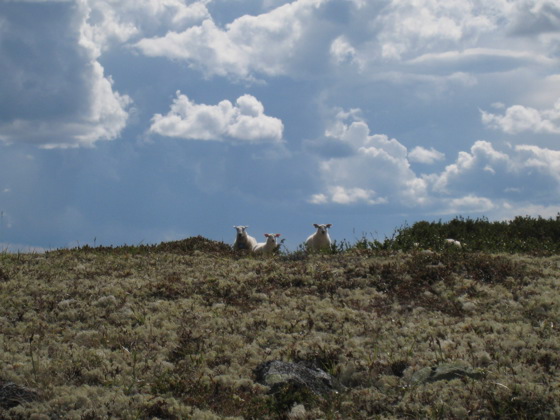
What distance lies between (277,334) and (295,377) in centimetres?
243

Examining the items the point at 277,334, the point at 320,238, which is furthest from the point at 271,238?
the point at 277,334

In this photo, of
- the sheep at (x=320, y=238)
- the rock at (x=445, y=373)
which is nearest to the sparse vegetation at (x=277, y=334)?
the rock at (x=445, y=373)

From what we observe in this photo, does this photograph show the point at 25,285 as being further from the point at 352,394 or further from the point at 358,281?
the point at 352,394

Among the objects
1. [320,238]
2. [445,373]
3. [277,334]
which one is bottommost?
[445,373]

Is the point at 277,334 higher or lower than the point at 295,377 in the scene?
higher

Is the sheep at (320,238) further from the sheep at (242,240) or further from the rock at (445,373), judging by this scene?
the rock at (445,373)

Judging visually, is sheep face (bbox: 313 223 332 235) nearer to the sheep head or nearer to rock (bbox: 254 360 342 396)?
the sheep head

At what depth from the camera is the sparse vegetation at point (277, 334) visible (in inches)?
343

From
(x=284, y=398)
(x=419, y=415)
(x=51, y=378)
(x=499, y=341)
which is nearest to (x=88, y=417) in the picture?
(x=51, y=378)

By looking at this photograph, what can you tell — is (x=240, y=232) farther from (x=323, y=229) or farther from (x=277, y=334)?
(x=277, y=334)

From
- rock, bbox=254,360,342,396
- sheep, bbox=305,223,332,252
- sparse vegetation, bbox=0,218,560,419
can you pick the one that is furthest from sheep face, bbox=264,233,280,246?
rock, bbox=254,360,342,396

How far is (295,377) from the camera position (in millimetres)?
9242

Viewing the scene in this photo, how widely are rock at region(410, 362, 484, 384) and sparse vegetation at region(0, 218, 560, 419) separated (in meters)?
0.04

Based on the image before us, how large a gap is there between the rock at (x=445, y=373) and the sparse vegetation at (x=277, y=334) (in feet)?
→ 0.15
